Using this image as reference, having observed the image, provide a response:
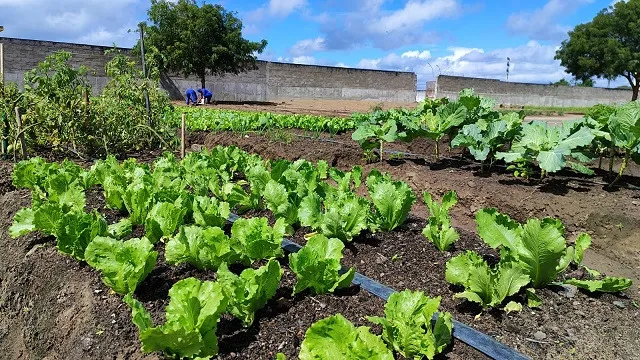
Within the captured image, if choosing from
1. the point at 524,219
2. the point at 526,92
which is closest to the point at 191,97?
the point at 524,219

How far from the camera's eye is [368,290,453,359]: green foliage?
205 centimetres

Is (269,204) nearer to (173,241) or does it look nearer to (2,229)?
(173,241)

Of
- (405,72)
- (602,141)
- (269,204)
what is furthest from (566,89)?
(269,204)

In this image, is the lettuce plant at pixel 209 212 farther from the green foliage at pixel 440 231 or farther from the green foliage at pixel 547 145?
the green foliage at pixel 547 145

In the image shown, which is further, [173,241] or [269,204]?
[269,204]

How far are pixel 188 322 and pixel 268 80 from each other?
113ft

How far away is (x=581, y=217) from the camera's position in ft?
16.0

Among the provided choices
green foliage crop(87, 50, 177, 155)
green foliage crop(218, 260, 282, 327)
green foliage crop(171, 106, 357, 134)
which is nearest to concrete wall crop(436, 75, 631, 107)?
green foliage crop(171, 106, 357, 134)

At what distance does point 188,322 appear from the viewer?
208 cm

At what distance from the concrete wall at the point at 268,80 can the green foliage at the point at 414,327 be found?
27403mm

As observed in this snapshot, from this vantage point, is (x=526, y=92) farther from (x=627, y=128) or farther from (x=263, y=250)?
(x=263, y=250)

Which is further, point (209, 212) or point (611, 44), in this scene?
point (611, 44)

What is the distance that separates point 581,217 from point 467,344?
3.24 meters

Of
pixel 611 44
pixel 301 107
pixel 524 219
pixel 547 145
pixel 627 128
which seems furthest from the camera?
pixel 611 44
